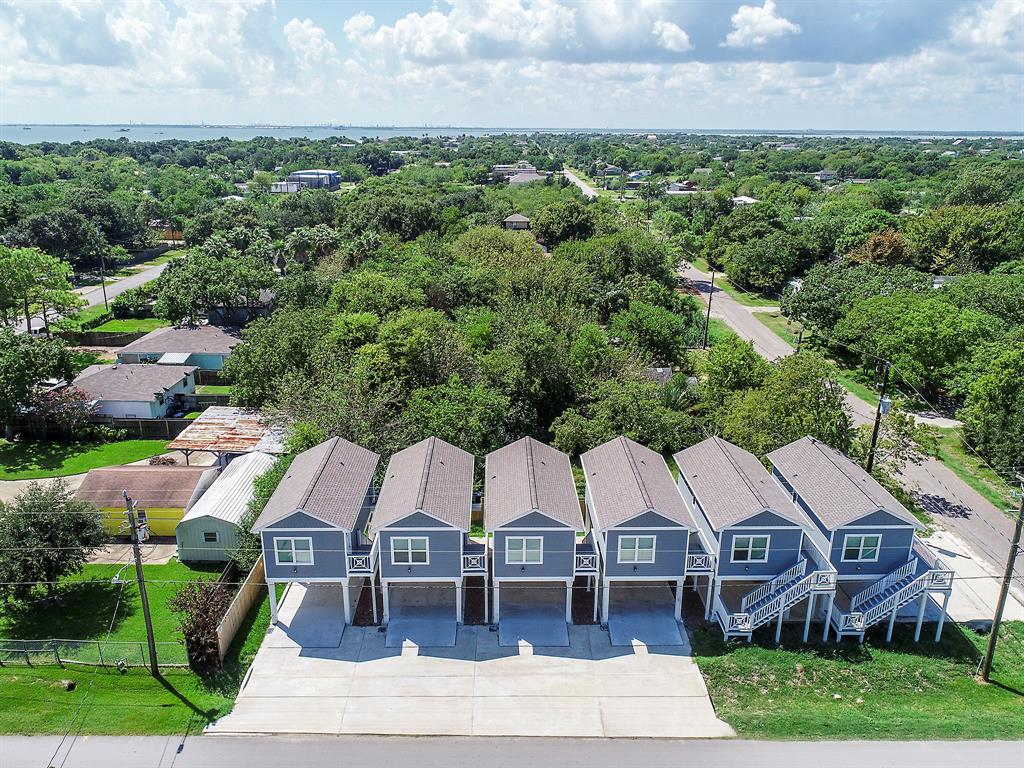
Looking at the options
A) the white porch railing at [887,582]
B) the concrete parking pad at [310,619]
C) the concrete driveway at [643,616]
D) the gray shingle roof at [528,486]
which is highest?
the gray shingle roof at [528,486]

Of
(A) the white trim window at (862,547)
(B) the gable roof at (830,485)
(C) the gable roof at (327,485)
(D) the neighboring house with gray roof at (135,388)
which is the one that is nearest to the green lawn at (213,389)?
(D) the neighboring house with gray roof at (135,388)

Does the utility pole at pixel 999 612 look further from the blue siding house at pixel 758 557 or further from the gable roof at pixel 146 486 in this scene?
the gable roof at pixel 146 486

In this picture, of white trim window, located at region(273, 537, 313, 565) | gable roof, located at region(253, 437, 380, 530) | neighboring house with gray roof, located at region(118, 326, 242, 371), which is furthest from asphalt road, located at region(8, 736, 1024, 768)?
neighboring house with gray roof, located at region(118, 326, 242, 371)

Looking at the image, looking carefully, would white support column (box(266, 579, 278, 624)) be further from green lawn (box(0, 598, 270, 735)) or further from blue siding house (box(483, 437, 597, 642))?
blue siding house (box(483, 437, 597, 642))

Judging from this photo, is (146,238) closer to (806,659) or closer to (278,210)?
(278,210)

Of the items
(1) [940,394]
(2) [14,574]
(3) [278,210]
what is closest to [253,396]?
(2) [14,574]

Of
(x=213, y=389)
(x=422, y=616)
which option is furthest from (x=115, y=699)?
(x=213, y=389)
